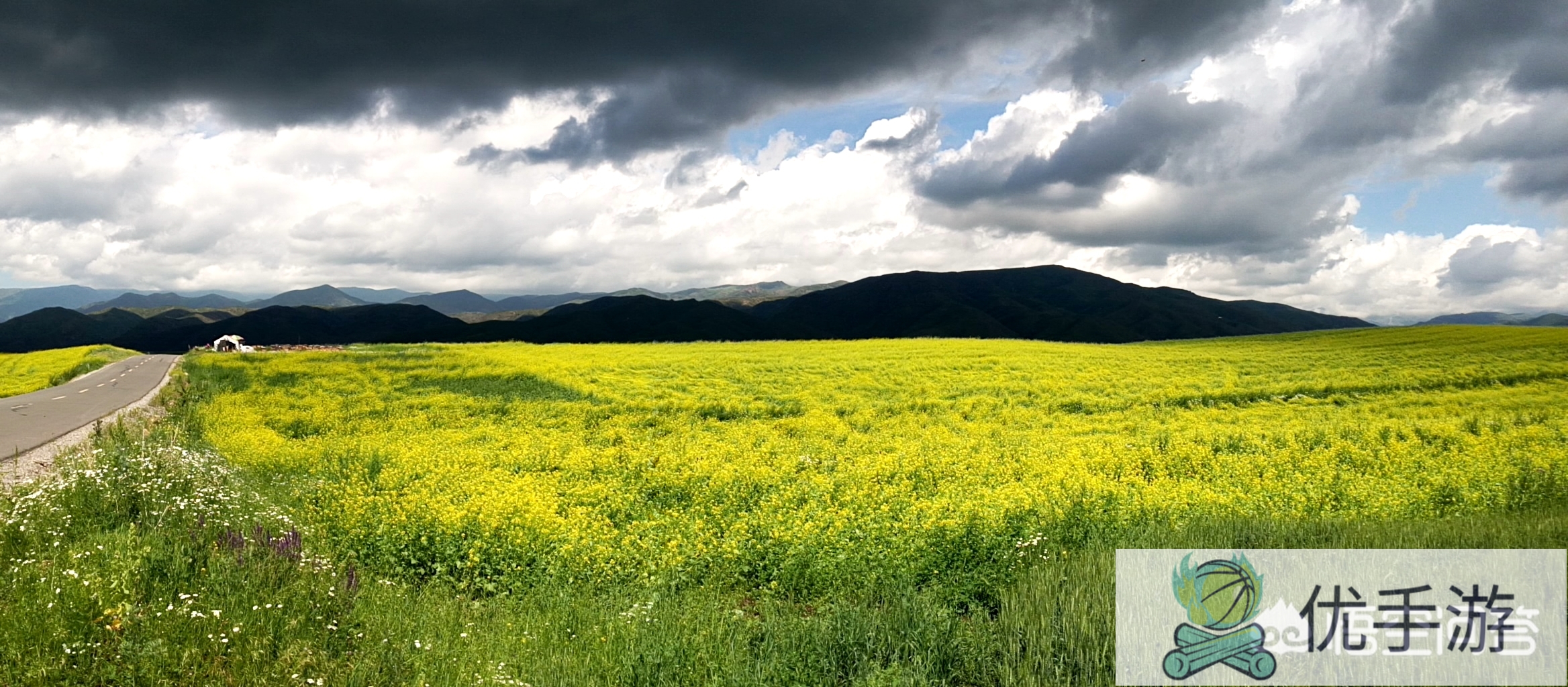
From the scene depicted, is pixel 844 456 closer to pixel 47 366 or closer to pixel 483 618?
pixel 483 618

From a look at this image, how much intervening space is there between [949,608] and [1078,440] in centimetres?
1429

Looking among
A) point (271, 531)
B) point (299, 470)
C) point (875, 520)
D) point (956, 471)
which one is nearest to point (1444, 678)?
point (875, 520)

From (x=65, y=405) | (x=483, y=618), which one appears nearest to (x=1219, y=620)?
(x=483, y=618)

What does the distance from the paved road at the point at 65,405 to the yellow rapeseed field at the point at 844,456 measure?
2957 mm

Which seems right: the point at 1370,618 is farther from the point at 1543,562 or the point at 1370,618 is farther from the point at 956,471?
the point at 956,471

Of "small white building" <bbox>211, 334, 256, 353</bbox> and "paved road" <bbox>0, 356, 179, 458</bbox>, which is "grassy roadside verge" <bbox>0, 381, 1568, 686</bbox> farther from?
"small white building" <bbox>211, 334, 256, 353</bbox>

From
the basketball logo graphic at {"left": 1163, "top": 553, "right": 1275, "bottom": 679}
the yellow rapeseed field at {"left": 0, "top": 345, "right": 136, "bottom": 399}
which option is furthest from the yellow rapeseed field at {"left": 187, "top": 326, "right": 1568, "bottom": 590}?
the yellow rapeseed field at {"left": 0, "top": 345, "right": 136, "bottom": 399}

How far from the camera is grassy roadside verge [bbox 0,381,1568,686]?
243 inches

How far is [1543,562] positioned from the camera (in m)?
7.08

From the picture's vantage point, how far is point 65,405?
24.7 metres

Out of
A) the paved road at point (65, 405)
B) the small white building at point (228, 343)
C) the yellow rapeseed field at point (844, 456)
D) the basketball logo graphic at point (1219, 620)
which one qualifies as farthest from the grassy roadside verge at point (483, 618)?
the small white building at point (228, 343)

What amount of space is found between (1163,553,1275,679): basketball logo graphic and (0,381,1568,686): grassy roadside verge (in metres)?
0.67

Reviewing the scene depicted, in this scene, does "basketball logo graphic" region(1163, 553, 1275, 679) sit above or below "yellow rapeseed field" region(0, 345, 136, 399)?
below

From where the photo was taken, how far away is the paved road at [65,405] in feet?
56.5
